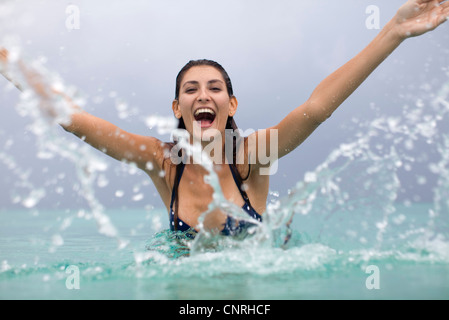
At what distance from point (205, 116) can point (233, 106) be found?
1.39ft

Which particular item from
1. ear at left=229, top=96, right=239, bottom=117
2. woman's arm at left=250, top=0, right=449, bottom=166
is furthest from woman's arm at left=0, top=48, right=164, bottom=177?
woman's arm at left=250, top=0, right=449, bottom=166

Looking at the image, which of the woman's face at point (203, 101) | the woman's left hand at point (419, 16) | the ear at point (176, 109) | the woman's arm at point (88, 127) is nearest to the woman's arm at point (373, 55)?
the woman's left hand at point (419, 16)

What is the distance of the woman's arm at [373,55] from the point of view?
2957mm

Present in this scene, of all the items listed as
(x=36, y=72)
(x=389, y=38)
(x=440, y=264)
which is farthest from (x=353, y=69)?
(x=36, y=72)

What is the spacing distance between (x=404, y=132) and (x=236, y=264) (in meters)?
1.82

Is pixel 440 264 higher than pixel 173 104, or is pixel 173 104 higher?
pixel 173 104

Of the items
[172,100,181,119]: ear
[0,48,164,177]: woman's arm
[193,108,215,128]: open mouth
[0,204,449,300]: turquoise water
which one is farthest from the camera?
[172,100,181,119]: ear

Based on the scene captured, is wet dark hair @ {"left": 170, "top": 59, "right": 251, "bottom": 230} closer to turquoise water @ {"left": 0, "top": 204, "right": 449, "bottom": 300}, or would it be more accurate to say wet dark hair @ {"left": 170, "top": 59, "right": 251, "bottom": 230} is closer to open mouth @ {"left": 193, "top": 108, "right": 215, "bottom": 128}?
open mouth @ {"left": 193, "top": 108, "right": 215, "bottom": 128}

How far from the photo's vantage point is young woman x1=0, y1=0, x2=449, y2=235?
3.02m

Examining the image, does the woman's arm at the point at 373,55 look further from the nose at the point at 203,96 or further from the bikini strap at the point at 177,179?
the bikini strap at the point at 177,179
